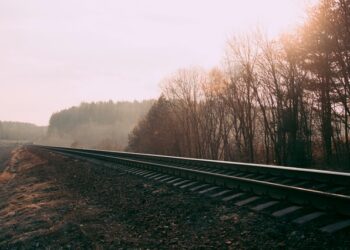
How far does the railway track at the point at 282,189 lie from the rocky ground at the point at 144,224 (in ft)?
1.10

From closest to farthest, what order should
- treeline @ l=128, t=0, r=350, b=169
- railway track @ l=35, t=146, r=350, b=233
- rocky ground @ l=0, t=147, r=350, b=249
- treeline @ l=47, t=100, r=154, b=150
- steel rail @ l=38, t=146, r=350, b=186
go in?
rocky ground @ l=0, t=147, r=350, b=249 → railway track @ l=35, t=146, r=350, b=233 → steel rail @ l=38, t=146, r=350, b=186 → treeline @ l=128, t=0, r=350, b=169 → treeline @ l=47, t=100, r=154, b=150

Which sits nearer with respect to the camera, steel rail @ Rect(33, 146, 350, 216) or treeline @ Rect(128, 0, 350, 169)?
steel rail @ Rect(33, 146, 350, 216)

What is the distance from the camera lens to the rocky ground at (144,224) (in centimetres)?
575

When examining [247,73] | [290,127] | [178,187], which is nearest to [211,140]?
[247,73]

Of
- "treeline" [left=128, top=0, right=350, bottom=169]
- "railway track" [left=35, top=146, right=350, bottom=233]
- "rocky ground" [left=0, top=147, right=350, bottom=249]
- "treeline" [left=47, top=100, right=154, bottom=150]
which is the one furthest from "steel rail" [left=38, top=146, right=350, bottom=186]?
"treeline" [left=47, top=100, right=154, bottom=150]

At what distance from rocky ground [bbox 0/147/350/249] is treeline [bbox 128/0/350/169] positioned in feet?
46.5

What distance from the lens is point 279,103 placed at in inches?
1257

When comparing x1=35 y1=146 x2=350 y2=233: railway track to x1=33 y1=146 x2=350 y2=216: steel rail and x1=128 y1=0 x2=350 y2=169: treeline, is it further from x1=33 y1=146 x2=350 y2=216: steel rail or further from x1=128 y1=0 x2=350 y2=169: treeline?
x1=128 y1=0 x2=350 y2=169: treeline

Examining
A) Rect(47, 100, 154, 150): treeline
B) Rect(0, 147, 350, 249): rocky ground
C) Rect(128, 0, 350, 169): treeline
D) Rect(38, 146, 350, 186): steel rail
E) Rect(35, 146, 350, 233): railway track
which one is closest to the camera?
Rect(0, 147, 350, 249): rocky ground

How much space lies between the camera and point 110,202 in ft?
32.7

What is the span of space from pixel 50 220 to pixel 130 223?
94.2 inches

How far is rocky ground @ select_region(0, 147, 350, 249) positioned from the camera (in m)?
5.75

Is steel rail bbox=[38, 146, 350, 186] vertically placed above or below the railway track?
above

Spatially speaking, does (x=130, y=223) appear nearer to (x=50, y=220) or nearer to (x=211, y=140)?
(x=50, y=220)
